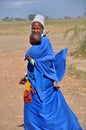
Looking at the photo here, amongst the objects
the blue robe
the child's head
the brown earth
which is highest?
the child's head

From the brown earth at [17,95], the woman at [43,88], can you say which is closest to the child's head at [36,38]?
the woman at [43,88]

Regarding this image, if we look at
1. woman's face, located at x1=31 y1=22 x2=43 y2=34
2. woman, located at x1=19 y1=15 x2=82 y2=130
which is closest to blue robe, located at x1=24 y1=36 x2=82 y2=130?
woman, located at x1=19 y1=15 x2=82 y2=130

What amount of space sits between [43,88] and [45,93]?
0.23 ft

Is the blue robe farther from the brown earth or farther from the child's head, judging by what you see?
the brown earth

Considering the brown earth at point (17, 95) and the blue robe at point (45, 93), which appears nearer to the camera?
the blue robe at point (45, 93)

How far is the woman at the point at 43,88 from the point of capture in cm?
623

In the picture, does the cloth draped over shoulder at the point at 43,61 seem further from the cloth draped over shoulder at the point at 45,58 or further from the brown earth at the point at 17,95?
the brown earth at the point at 17,95

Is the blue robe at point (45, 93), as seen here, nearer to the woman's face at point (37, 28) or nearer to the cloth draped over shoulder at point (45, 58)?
the cloth draped over shoulder at point (45, 58)

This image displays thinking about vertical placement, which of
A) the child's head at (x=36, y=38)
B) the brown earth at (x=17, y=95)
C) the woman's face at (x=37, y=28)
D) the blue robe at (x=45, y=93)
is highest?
the woman's face at (x=37, y=28)

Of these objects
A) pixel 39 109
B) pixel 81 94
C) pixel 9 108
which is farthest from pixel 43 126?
pixel 81 94

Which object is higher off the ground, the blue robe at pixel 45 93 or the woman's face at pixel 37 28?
the woman's face at pixel 37 28

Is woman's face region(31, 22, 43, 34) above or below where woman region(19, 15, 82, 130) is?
above

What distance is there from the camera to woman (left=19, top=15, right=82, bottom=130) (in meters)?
6.23

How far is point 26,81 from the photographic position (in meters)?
6.49
